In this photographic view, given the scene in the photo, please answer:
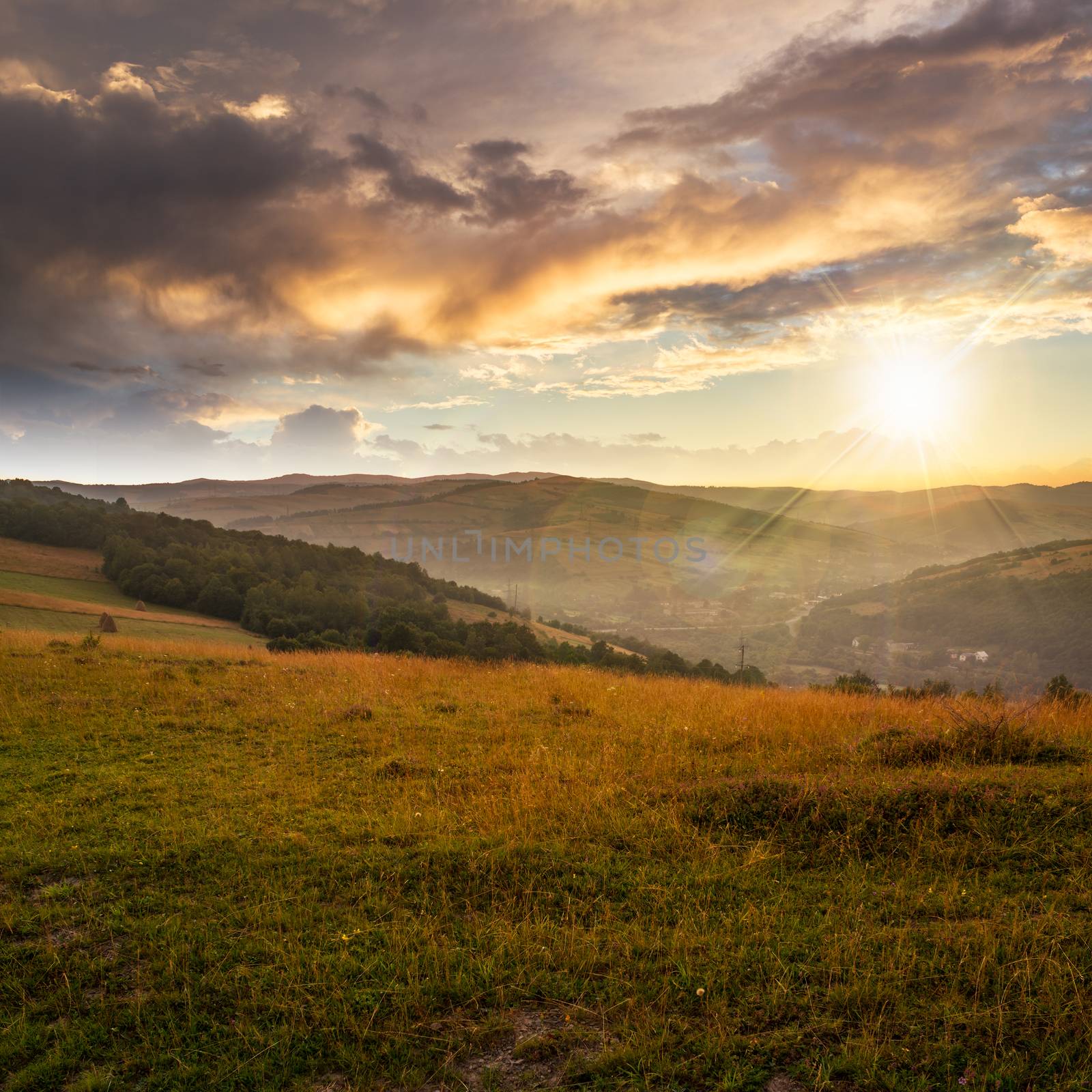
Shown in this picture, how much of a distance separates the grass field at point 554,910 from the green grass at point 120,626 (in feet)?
77.6

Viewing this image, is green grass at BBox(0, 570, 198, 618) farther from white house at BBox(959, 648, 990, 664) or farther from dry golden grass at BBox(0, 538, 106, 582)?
white house at BBox(959, 648, 990, 664)

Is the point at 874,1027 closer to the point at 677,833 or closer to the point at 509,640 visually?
the point at 677,833

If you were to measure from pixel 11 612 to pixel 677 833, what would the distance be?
40334 mm

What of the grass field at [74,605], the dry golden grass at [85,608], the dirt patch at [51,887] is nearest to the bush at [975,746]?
the dirt patch at [51,887]

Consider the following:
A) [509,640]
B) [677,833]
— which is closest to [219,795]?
[677,833]

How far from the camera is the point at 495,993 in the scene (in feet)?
16.0

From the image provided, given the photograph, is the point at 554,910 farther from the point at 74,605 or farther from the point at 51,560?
the point at 51,560

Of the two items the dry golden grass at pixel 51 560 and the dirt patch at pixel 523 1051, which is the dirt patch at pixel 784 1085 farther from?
the dry golden grass at pixel 51 560

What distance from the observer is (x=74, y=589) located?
49500 mm

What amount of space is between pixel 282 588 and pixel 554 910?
173ft

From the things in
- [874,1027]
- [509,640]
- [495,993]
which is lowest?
[509,640]

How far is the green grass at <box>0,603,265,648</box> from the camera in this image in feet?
102

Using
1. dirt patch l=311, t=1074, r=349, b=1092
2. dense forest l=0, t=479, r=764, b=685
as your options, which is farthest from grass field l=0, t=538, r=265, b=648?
dirt patch l=311, t=1074, r=349, b=1092

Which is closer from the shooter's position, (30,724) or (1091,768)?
(1091,768)
